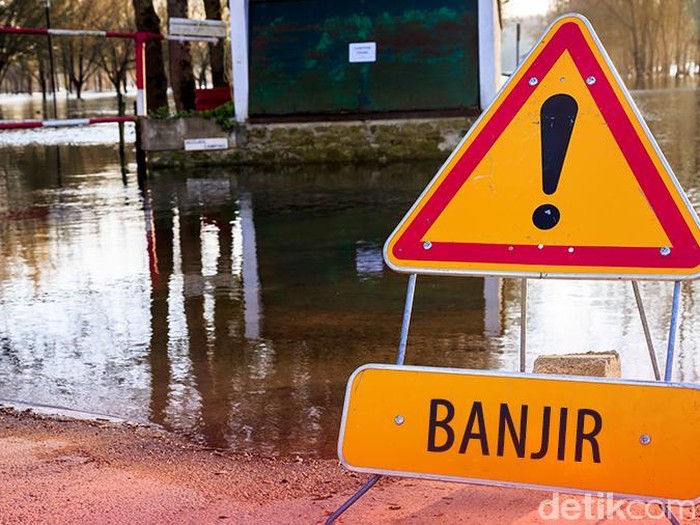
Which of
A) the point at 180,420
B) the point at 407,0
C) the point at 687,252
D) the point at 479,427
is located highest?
the point at 407,0

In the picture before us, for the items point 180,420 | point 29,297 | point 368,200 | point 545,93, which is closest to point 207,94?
point 368,200

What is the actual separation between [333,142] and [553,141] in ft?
47.4

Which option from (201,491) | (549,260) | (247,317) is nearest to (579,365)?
(549,260)

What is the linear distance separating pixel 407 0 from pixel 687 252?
590 inches

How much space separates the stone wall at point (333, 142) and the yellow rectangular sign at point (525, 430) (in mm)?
14225

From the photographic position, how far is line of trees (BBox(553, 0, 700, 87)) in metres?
84.8

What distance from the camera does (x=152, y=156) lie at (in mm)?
17375

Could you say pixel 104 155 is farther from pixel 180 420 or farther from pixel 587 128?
pixel 587 128

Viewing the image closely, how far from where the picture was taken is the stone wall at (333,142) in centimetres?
1761

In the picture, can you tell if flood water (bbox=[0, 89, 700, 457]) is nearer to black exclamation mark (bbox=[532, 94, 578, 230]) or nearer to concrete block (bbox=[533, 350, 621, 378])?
concrete block (bbox=[533, 350, 621, 378])

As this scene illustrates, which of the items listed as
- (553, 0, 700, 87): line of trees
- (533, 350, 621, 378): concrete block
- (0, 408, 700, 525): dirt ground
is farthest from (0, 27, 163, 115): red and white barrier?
(553, 0, 700, 87): line of trees

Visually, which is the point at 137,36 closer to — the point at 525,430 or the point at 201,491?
the point at 201,491

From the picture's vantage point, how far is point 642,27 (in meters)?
86.6

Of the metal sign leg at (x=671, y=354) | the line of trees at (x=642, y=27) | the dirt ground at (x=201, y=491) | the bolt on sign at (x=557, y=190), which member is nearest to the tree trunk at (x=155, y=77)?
the dirt ground at (x=201, y=491)
